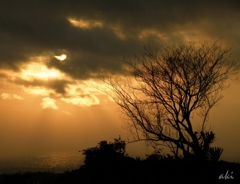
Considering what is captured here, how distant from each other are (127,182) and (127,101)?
5010 millimetres

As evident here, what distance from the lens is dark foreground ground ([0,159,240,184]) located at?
2158 centimetres

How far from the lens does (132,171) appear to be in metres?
24.0

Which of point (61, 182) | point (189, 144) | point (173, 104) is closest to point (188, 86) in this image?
point (173, 104)

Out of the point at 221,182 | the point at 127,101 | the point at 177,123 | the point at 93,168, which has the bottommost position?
the point at 221,182

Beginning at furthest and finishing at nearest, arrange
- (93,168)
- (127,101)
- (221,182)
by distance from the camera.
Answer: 1. (93,168)
2. (127,101)
3. (221,182)

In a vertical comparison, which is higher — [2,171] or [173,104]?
[173,104]

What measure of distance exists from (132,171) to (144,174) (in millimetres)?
1222

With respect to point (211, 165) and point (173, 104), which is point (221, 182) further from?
point (173, 104)

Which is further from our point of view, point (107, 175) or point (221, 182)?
point (107, 175)

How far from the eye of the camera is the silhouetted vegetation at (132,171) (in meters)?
21.7

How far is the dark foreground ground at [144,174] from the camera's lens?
21.6 metres

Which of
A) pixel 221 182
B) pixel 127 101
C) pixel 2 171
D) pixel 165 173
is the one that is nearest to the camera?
pixel 221 182

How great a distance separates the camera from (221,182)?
69.2 feet

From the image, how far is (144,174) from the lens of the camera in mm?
23000
